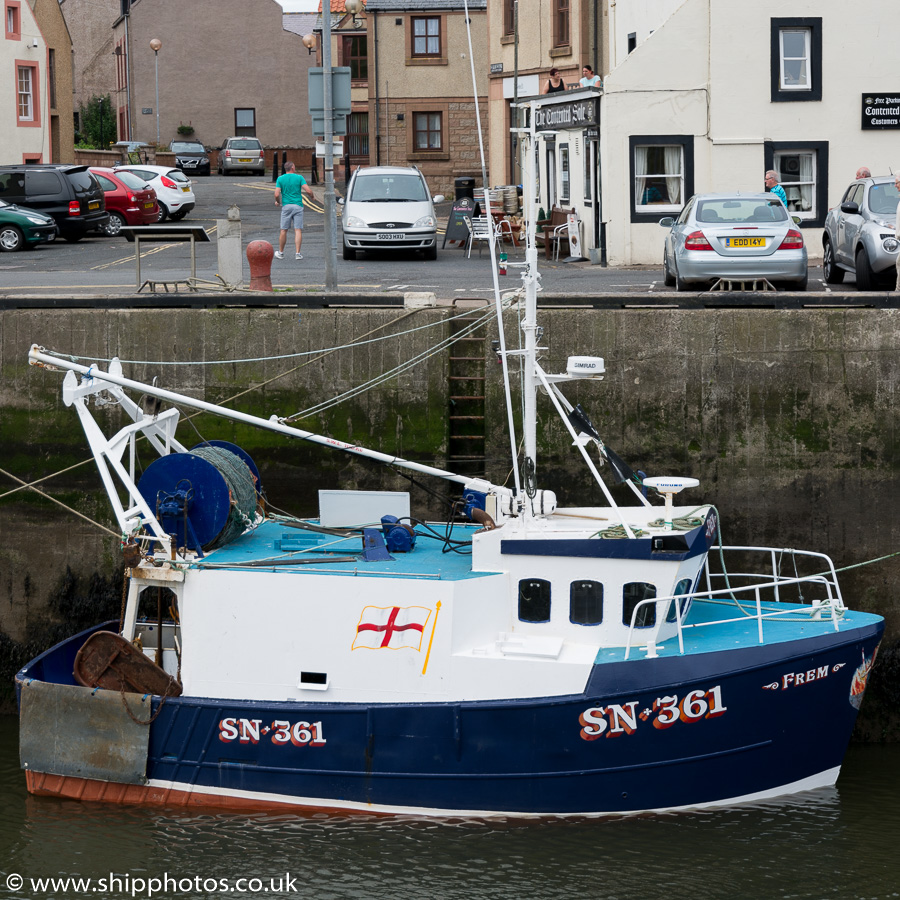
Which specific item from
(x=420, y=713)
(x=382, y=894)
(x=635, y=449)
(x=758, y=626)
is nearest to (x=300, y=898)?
(x=382, y=894)

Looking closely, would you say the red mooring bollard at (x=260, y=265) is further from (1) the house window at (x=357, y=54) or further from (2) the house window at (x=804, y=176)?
(1) the house window at (x=357, y=54)

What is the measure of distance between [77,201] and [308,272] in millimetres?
9907

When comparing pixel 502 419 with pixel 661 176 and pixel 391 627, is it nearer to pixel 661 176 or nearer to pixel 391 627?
pixel 391 627

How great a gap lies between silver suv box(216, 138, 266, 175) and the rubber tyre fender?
32.5m

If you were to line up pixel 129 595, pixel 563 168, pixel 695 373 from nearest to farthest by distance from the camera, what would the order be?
pixel 129 595 → pixel 695 373 → pixel 563 168

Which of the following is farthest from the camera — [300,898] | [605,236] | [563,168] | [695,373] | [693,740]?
[563,168]

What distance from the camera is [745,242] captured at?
16.2 meters

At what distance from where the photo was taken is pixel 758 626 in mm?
10336

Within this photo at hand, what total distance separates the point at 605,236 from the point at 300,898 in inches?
611

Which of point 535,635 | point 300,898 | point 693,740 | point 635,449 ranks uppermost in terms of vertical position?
point 635,449

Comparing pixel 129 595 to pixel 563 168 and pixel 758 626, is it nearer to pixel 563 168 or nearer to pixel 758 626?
pixel 758 626

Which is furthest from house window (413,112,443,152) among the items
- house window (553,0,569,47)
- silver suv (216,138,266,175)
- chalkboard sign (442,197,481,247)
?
chalkboard sign (442,197,481,247)

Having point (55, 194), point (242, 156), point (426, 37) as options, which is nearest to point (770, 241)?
point (55, 194)

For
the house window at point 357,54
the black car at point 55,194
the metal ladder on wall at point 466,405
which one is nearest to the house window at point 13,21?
the house window at point 357,54
